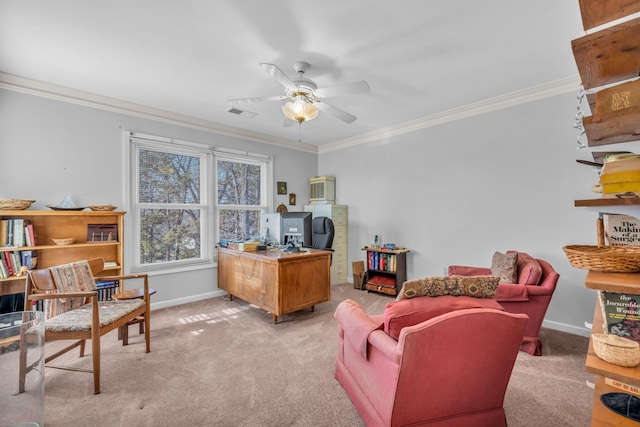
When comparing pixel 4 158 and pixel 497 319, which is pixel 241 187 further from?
pixel 497 319

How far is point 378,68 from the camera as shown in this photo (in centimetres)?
277

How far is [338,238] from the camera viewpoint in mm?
5188

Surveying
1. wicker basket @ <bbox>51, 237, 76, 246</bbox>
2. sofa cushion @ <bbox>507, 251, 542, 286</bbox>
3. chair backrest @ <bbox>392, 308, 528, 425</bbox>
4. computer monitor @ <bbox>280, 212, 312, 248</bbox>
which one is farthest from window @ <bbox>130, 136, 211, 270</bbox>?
sofa cushion @ <bbox>507, 251, 542, 286</bbox>

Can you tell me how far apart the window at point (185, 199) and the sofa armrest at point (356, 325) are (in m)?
3.05

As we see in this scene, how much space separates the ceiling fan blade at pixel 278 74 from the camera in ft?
6.96

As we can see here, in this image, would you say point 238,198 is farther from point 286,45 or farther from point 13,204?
point 286,45

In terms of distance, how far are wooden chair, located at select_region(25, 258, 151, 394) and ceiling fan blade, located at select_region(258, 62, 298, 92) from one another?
6.66 ft

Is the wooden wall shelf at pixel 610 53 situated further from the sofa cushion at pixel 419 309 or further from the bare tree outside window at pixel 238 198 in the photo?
the bare tree outside window at pixel 238 198

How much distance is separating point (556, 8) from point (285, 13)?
6.05 ft

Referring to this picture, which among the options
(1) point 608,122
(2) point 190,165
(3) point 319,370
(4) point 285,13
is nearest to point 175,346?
(3) point 319,370

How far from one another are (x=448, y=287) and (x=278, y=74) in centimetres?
191

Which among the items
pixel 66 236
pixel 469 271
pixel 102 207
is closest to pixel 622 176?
pixel 469 271

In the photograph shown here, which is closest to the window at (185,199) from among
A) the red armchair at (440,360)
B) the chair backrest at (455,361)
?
the red armchair at (440,360)

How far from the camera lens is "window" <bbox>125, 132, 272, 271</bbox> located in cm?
381
